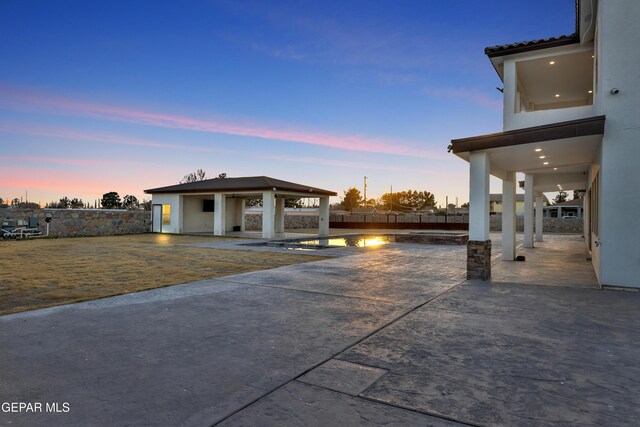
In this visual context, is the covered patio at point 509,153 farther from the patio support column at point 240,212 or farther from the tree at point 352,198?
the tree at point 352,198

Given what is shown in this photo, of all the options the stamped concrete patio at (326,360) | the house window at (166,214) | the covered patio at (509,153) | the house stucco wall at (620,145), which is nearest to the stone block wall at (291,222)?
the house window at (166,214)

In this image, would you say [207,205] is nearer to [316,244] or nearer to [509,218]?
[316,244]

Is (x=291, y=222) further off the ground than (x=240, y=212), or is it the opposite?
(x=240, y=212)

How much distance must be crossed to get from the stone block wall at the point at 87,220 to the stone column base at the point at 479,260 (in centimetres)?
2520

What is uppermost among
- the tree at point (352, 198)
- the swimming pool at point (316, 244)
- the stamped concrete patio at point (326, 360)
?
the tree at point (352, 198)

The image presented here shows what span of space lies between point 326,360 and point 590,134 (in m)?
8.20

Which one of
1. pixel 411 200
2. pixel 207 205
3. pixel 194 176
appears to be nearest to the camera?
pixel 207 205

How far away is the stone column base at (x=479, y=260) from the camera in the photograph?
9.29 meters

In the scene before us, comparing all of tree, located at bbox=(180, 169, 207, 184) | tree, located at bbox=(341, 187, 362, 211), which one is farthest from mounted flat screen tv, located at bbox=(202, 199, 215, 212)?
tree, located at bbox=(341, 187, 362, 211)

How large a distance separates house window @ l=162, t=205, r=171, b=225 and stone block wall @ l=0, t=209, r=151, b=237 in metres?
1.38

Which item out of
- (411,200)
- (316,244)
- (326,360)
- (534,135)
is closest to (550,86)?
(534,135)

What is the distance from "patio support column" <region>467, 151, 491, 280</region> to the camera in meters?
9.34

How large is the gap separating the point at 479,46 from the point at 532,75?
622cm

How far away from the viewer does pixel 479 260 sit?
9.30 m
